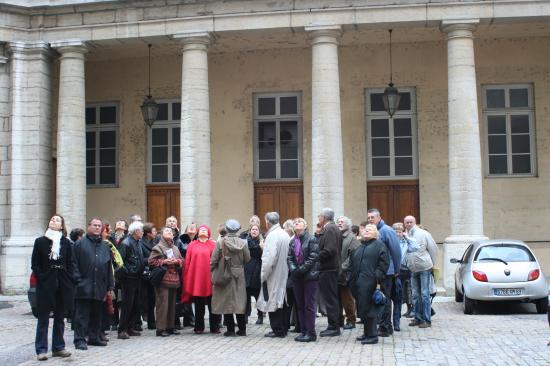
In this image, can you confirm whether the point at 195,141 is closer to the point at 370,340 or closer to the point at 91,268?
the point at 91,268

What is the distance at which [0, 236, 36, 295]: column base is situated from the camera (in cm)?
1678

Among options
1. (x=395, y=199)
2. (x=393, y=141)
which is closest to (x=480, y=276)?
(x=395, y=199)

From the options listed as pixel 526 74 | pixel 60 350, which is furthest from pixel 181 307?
pixel 526 74

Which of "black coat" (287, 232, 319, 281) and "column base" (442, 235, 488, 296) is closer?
"black coat" (287, 232, 319, 281)

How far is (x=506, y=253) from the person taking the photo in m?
13.0

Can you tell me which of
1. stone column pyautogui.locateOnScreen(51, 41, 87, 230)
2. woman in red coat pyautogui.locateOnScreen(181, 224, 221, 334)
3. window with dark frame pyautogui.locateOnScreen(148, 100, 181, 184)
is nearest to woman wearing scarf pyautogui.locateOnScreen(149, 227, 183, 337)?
woman in red coat pyautogui.locateOnScreen(181, 224, 221, 334)

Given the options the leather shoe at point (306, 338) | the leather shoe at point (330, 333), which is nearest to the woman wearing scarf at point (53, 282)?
the leather shoe at point (306, 338)

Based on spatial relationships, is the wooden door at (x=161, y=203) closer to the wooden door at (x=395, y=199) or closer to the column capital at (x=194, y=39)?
the column capital at (x=194, y=39)

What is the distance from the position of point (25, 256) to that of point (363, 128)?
30.4 ft

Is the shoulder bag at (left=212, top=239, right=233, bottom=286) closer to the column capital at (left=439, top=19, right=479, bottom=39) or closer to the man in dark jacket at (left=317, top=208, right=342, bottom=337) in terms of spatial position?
the man in dark jacket at (left=317, top=208, right=342, bottom=337)

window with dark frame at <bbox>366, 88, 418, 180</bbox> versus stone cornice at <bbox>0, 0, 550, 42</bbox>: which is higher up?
stone cornice at <bbox>0, 0, 550, 42</bbox>

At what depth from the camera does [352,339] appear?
1013 centimetres

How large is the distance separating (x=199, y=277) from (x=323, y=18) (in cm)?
784

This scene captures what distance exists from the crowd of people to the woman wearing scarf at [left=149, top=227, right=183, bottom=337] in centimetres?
1
